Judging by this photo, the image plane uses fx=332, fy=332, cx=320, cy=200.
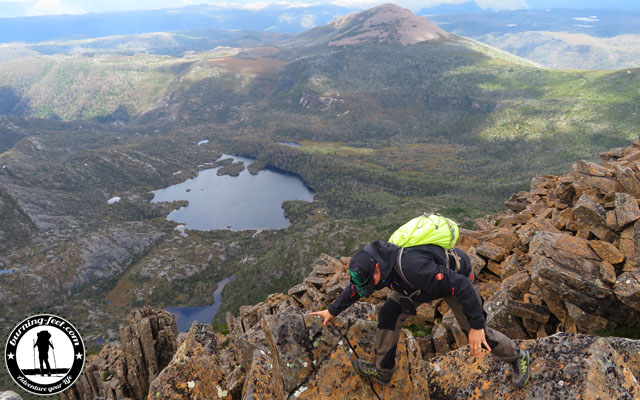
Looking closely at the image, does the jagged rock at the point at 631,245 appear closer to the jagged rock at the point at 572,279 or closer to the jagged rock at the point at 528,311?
the jagged rock at the point at 572,279

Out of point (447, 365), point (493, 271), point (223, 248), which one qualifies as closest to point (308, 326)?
point (447, 365)

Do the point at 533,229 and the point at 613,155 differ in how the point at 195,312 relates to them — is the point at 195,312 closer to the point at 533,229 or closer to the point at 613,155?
the point at 533,229

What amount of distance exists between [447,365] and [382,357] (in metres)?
2.66

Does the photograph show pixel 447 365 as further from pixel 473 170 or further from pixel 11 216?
pixel 11 216

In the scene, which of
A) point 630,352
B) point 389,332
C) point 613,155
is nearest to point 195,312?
point 613,155

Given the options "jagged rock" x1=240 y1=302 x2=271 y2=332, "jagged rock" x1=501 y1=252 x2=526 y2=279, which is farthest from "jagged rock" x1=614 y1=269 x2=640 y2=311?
"jagged rock" x1=240 y1=302 x2=271 y2=332

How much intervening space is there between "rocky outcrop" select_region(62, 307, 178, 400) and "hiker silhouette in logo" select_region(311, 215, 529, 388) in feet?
85.1

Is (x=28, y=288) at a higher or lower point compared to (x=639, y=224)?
lower

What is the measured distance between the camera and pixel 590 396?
7.48 meters

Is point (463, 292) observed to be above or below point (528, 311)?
above

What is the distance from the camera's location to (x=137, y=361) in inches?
1107

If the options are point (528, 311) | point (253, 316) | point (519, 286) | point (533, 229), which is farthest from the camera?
point (253, 316)

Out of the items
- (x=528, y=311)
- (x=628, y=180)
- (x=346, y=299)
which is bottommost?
(x=528, y=311)

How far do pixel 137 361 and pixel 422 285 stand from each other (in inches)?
1159
